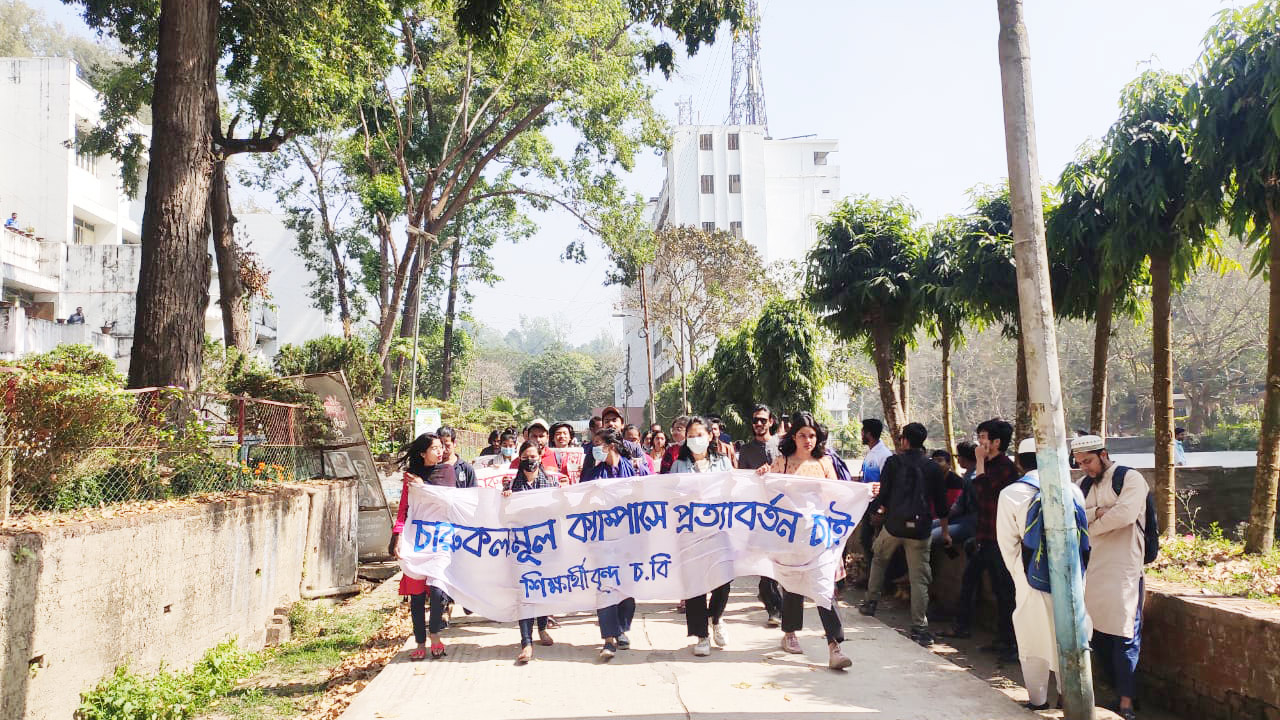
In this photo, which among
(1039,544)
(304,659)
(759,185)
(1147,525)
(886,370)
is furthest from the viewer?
(759,185)

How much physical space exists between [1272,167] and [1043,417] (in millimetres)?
3632

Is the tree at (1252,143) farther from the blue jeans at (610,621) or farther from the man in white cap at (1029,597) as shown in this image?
the blue jeans at (610,621)

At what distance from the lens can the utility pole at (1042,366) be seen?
5.45m

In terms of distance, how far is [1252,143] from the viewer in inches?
300

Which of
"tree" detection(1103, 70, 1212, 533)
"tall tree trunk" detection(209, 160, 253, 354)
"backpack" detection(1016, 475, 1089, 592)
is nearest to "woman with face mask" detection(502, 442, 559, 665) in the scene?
"backpack" detection(1016, 475, 1089, 592)

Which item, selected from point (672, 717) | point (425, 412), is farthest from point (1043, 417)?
point (425, 412)

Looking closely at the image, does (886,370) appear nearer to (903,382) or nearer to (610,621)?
(903,382)

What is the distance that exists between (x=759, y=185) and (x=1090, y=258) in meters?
51.1

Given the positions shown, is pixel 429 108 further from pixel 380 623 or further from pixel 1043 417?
pixel 1043 417

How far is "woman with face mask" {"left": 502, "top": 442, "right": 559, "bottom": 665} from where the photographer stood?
279 inches

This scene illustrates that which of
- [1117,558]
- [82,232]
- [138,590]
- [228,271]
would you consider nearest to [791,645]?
[1117,558]

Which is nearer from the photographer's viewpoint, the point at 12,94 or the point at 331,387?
the point at 331,387

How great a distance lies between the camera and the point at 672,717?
18.2 feet

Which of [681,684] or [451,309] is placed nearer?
[681,684]
